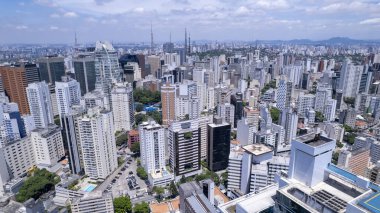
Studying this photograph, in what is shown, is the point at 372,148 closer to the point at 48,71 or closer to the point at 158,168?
the point at 158,168

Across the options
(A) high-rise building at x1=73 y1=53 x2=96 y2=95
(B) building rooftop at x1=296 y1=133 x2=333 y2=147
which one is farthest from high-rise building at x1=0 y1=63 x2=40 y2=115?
(B) building rooftop at x1=296 y1=133 x2=333 y2=147

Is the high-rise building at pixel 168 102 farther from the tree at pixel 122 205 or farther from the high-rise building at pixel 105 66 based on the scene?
the tree at pixel 122 205

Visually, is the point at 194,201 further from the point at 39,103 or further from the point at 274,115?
the point at 39,103

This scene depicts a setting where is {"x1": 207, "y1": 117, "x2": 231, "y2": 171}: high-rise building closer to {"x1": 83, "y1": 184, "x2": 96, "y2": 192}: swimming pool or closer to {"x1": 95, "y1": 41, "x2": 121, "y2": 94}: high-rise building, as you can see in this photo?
{"x1": 83, "y1": 184, "x2": 96, "y2": 192}: swimming pool

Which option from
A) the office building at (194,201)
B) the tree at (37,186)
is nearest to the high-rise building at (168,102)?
the tree at (37,186)

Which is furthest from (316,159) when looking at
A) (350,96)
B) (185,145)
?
(350,96)

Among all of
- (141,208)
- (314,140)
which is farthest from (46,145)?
(314,140)
